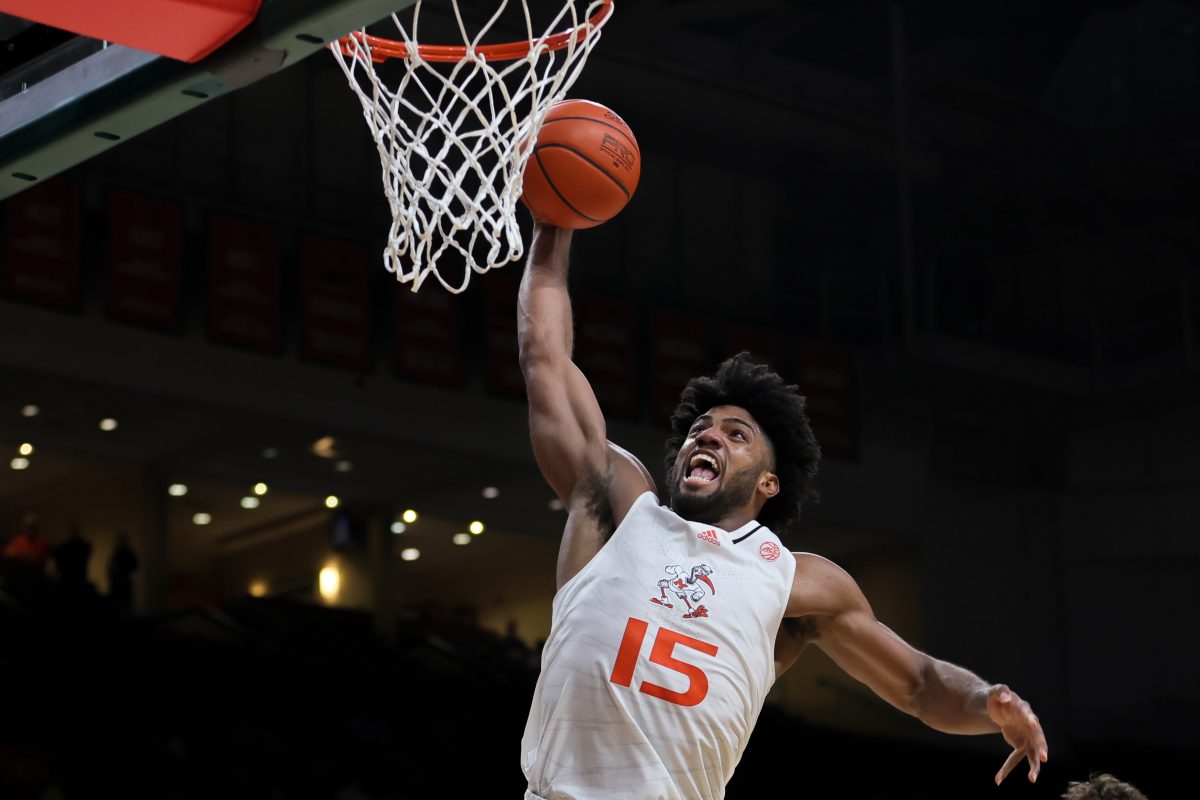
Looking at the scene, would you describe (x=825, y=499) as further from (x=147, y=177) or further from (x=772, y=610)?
(x=772, y=610)

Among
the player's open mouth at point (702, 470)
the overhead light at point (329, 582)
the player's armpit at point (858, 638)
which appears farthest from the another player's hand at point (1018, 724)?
the overhead light at point (329, 582)

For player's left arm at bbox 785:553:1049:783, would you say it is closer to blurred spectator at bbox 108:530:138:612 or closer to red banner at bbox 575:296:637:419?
blurred spectator at bbox 108:530:138:612

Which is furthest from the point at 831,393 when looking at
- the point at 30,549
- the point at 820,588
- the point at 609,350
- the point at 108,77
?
the point at 108,77

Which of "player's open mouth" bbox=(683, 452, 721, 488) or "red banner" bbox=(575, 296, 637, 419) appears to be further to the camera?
"red banner" bbox=(575, 296, 637, 419)

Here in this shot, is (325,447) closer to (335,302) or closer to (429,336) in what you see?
(429,336)

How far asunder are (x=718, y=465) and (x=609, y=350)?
10.9 m

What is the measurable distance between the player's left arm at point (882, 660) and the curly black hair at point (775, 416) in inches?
6.2

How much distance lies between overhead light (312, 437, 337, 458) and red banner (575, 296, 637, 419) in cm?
224

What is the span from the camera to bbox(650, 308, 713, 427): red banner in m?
15.1

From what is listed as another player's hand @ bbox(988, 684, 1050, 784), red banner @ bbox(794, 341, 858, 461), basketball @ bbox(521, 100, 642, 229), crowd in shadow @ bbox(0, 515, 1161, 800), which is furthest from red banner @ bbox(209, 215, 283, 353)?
another player's hand @ bbox(988, 684, 1050, 784)

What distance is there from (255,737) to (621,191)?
7998 millimetres

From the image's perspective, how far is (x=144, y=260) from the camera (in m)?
12.9

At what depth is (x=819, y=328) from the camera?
16484 millimetres

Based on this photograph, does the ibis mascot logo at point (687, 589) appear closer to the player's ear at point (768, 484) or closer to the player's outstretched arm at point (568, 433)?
the player's outstretched arm at point (568, 433)
